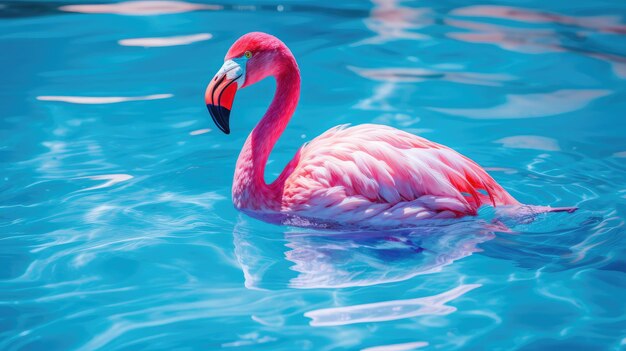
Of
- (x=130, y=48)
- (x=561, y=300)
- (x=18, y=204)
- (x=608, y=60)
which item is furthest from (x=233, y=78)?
(x=608, y=60)

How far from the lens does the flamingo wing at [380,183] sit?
3824mm

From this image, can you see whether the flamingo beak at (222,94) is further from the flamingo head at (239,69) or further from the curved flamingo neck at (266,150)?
the curved flamingo neck at (266,150)

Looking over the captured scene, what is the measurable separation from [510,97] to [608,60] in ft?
4.04

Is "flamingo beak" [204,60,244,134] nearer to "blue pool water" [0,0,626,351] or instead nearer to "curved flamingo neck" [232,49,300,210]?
"curved flamingo neck" [232,49,300,210]

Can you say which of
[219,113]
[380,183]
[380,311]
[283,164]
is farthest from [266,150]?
[380,311]

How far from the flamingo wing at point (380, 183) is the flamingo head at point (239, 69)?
1.61 ft

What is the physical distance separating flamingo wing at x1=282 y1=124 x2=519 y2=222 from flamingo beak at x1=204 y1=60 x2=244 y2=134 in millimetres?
461

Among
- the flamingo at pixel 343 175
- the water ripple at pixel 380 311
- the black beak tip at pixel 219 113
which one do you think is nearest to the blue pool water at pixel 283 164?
the water ripple at pixel 380 311

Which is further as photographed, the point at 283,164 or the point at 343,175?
the point at 283,164

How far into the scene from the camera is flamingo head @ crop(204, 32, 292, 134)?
3.91 metres

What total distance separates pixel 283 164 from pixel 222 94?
1.24 metres

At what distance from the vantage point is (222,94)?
3.92 metres

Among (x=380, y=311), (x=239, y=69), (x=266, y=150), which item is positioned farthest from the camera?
(x=266, y=150)

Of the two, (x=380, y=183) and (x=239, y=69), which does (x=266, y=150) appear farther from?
(x=380, y=183)
